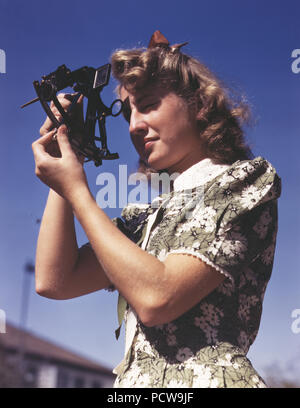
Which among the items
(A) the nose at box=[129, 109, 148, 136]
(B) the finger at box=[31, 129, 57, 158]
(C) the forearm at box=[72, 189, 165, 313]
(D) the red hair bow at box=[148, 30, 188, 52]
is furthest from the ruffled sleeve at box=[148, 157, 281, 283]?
(D) the red hair bow at box=[148, 30, 188, 52]

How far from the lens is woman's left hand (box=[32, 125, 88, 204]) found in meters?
1.34

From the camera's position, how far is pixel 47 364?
25.7 metres

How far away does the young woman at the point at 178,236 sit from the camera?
1221mm

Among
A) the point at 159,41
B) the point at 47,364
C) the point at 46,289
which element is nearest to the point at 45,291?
the point at 46,289

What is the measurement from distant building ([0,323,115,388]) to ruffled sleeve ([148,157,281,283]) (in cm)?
2101

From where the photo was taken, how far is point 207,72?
1.79 metres

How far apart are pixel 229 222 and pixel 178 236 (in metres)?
0.13

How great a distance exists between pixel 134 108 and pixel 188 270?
0.64 m

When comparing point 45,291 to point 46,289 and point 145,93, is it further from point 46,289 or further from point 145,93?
point 145,93

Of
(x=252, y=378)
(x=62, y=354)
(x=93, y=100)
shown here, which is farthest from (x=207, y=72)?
(x=62, y=354)

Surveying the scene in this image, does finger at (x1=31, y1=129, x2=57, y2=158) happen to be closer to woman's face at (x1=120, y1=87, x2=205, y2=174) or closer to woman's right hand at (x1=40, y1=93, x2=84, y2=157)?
woman's right hand at (x1=40, y1=93, x2=84, y2=157)
